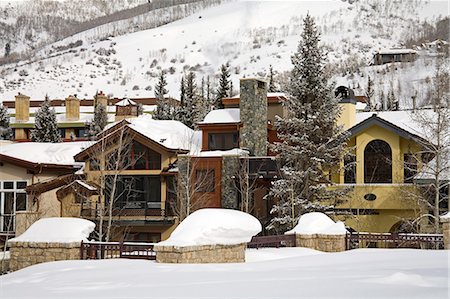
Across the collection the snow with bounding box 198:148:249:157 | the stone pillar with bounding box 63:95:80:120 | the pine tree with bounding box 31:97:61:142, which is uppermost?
the stone pillar with bounding box 63:95:80:120

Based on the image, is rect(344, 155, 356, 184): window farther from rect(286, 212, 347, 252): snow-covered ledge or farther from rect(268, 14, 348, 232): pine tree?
rect(286, 212, 347, 252): snow-covered ledge

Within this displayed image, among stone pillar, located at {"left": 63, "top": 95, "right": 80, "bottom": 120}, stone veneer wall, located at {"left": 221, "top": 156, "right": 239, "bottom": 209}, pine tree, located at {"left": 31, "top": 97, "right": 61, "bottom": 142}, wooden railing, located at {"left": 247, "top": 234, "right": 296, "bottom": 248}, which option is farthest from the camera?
stone pillar, located at {"left": 63, "top": 95, "right": 80, "bottom": 120}

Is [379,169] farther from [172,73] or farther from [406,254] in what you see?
[172,73]

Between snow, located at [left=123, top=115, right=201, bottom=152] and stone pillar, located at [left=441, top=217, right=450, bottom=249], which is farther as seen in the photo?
snow, located at [left=123, top=115, right=201, bottom=152]

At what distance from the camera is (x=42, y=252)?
1595 centimetres

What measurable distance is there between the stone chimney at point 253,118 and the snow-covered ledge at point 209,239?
670 inches

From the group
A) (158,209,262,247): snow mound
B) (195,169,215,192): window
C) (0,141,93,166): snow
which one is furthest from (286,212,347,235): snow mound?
(0,141,93,166): snow

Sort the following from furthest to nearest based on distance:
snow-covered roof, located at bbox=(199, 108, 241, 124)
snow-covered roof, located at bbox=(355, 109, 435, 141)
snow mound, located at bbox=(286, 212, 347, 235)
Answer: snow-covered roof, located at bbox=(199, 108, 241, 124), snow-covered roof, located at bbox=(355, 109, 435, 141), snow mound, located at bbox=(286, 212, 347, 235)

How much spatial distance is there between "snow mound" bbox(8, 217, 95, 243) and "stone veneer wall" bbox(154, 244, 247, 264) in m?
2.60

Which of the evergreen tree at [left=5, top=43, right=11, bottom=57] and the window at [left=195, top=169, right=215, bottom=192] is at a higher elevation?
the evergreen tree at [left=5, top=43, right=11, bottom=57]

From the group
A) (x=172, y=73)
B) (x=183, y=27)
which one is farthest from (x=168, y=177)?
(x=183, y=27)

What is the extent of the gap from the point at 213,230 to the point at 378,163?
1657 centimetres

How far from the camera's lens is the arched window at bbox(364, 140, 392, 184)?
29641 millimetres

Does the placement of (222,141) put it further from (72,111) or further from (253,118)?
(72,111)
